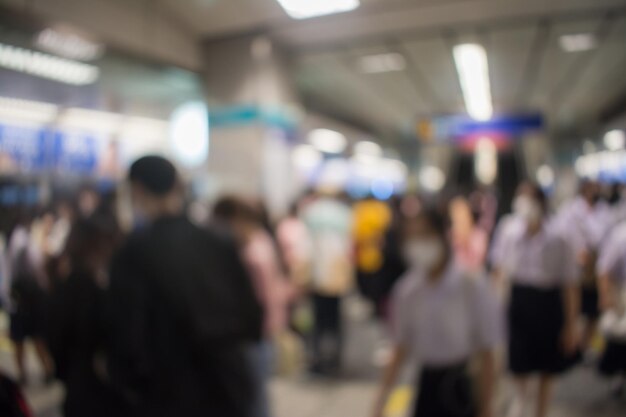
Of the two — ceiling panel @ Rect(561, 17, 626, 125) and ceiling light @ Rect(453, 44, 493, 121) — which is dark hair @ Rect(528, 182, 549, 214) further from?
ceiling light @ Rect(453, 44, 493, 121)

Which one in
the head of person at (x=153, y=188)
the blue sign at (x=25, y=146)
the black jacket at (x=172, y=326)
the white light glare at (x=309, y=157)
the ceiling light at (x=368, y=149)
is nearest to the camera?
the black jacket at (x=172, y=326)

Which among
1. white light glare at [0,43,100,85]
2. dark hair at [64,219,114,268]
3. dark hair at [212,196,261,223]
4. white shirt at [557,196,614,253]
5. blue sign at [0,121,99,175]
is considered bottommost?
white shirt at [557,196,614,253]

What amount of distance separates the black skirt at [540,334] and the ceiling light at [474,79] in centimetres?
441

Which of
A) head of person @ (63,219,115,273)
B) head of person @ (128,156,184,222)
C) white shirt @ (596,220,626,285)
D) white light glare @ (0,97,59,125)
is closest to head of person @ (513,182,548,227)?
white shirt @ (596,220,626,285)

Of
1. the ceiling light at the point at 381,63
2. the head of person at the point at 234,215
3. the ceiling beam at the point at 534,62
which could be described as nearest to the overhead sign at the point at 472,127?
the ceiling beam at the point at 534,62

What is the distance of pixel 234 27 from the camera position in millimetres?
5965

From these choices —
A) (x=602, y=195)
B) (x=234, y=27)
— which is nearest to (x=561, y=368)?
(x=602, y=195)

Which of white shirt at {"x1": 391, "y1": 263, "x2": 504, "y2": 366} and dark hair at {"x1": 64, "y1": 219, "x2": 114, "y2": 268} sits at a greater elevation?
dark hair at {"x1": 64, "y1": 219, "x2": 114, "y2": 268}

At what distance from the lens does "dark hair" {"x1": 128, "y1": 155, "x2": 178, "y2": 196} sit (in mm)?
1727

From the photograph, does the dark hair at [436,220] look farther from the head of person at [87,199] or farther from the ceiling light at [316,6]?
the head of person at [87,199]

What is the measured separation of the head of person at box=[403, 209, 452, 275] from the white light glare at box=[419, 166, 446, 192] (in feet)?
61.4

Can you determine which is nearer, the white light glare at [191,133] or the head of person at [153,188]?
the head of person at [153,188]

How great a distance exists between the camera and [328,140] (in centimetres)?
1339

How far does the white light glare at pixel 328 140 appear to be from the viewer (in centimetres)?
1217
